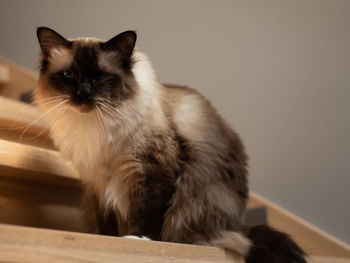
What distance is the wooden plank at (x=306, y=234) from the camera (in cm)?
202

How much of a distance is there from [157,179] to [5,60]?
1.42 metres

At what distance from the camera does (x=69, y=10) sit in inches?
Result: 88.0

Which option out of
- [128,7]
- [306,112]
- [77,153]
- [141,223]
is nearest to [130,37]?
[77,153]

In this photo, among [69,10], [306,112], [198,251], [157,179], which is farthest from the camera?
[69,10]

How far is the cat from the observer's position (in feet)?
4.12

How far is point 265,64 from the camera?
7.10 feet

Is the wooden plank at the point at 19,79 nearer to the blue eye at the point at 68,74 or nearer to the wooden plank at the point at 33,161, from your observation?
the wooden plank at the point at 33,161

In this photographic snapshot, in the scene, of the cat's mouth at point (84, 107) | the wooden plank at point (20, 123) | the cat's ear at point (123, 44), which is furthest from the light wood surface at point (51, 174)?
the cat's ear at point (123, 44)

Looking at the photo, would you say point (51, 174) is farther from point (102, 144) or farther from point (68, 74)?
point (68, 74)

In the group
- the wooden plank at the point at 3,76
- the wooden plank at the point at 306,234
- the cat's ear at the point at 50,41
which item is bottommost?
the wooden plank at the point at 306,234

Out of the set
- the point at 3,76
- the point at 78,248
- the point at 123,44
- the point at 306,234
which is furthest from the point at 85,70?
the point at 306,234

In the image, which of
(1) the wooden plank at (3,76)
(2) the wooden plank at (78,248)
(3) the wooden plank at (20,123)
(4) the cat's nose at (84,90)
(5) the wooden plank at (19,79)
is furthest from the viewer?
(5) the wooden plank at (19,79)

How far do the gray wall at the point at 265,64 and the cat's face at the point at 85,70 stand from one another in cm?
94

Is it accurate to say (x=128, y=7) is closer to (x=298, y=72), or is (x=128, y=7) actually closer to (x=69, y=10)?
(x=69, y=10)
